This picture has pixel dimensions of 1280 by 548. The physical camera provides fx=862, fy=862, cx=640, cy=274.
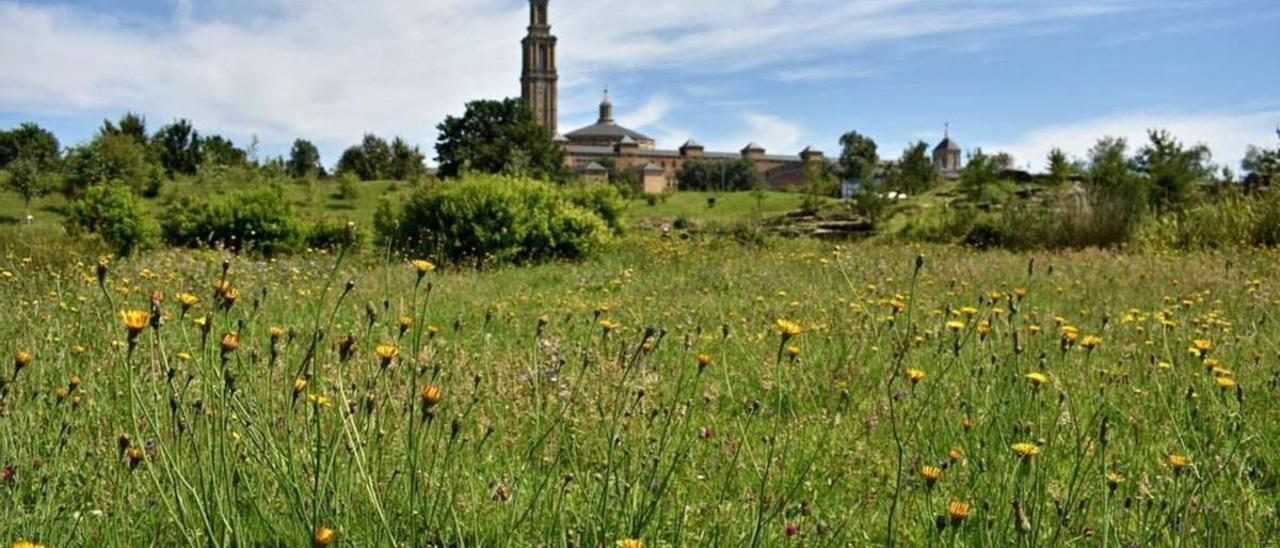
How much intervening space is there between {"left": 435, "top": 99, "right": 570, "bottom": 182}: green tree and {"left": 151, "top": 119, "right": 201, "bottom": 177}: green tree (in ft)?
34.8

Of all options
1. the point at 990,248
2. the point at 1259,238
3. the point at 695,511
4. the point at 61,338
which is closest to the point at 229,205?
the point at 61,338

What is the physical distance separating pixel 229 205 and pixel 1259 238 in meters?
12.6

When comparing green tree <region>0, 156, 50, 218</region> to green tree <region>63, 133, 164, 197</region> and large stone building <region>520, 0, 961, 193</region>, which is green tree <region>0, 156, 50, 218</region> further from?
large stone building <region>520, 0, 961, 193</region>

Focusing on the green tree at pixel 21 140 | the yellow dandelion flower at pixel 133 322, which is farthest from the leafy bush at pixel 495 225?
the green tree at pixel 21 140

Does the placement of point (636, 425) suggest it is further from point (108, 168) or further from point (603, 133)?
point (603, 133)

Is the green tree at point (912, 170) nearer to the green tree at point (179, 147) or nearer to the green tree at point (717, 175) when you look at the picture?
the green tree at point (179, 147)

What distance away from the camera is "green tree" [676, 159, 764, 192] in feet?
226

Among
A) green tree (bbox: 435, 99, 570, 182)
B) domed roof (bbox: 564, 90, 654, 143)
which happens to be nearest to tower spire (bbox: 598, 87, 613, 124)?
domed roof (bbox: 564, 90, 654, 143)

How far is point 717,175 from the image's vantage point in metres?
69.3

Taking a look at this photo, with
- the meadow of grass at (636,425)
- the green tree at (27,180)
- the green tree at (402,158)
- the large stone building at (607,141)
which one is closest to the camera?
the meadow of grass at (636,425)

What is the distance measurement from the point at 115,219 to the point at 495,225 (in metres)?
4.28

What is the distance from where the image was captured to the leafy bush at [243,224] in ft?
35.5

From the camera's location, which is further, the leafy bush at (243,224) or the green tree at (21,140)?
the green tree at (21,140)

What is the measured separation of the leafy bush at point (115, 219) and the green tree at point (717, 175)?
5824 cm
